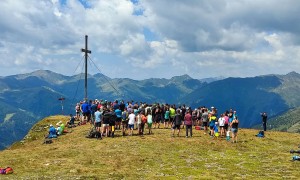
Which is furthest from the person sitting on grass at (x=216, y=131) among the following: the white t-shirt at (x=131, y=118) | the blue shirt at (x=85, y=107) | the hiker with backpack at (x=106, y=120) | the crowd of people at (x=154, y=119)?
the blue shirt at (x=85, y=107)

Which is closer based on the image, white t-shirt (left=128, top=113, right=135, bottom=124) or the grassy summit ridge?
the grassy summit ridge

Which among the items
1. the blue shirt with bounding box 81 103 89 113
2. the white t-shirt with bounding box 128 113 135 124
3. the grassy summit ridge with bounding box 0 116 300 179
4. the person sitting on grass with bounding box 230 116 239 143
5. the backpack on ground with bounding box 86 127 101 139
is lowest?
the grassy summit ridge with bounding box 0 116 300 179

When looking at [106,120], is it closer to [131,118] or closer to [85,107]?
[131,118]

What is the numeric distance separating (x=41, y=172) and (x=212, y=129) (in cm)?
2379

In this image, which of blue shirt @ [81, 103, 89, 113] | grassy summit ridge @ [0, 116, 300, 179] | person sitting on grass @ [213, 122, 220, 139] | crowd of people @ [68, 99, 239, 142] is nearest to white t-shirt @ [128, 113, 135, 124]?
crowd of people @ [68, 99, 239, 142]

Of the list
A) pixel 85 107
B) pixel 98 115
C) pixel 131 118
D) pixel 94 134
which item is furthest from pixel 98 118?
pixel 85 107

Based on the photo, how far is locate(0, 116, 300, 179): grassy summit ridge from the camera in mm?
23922

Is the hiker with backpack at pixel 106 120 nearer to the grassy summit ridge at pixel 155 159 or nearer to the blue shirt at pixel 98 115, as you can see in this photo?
the blue shirt at pixel 98 115

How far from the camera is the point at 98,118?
1522 inches

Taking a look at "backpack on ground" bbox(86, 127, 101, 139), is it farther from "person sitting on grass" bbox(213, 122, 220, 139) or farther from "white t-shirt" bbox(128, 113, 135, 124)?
"person sitting on grass" bbox(213, 122, 220, 139)

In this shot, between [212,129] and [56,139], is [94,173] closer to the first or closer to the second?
[56,139]

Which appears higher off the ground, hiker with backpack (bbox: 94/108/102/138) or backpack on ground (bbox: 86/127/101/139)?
hiker with backpack (bbox: 94/108/102/138)

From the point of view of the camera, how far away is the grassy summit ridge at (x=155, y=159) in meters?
23.9

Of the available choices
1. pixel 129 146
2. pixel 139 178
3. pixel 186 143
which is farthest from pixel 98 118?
pixel 139 178
